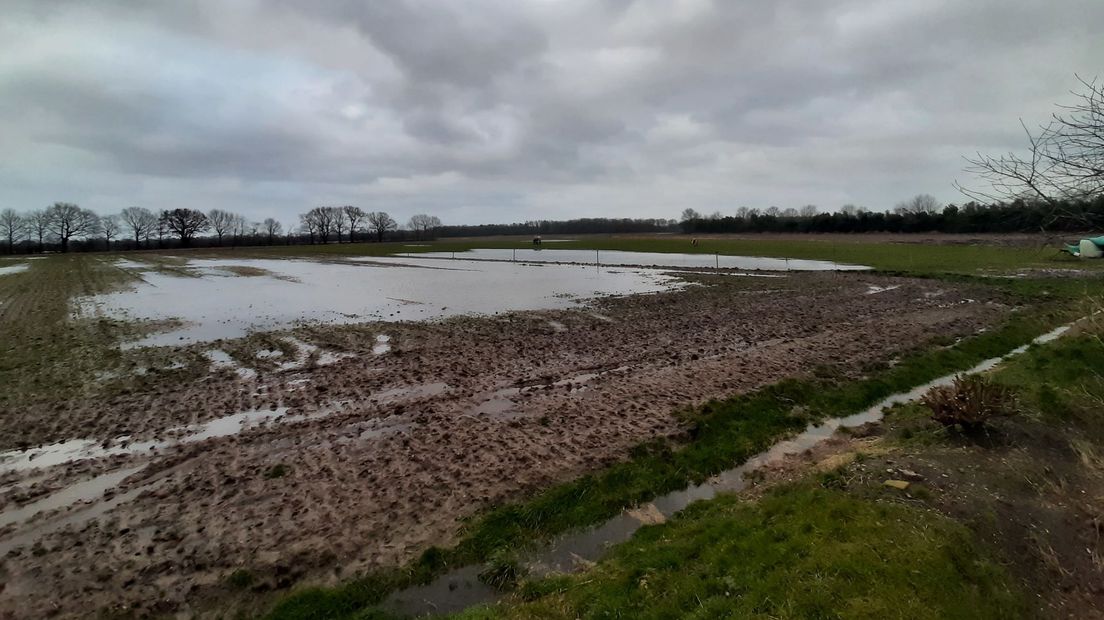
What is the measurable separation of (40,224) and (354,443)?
180 m

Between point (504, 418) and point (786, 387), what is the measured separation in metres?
6.54

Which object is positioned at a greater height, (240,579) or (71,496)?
(71,496)

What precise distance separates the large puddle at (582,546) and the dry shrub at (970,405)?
1902 millimetres

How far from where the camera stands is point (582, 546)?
266 inches

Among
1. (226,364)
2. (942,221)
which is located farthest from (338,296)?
(942,221)

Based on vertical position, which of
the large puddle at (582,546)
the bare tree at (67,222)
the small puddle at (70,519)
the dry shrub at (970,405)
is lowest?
the large puddle at (582,546)

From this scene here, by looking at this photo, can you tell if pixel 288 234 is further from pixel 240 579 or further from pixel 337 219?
pixel 240 579

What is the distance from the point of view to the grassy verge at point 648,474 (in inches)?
233

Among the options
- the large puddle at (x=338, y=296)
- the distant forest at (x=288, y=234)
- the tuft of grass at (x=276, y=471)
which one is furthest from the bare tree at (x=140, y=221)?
the tuft of grass at (x=276, y=471)

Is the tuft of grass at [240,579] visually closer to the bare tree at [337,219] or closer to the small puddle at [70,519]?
the small puddle at [70,519]

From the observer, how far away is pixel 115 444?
31.2 ft

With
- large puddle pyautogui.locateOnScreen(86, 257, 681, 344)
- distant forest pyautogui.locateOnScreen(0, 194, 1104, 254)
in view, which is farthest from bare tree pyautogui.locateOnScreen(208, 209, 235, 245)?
large puddle pyautogui.locateOnScreen(86, 257, 681, 344)

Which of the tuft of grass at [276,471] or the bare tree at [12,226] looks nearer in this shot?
the tuft of grass at [276,471]

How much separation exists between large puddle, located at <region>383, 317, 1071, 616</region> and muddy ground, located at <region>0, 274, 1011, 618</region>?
26.5 inches
